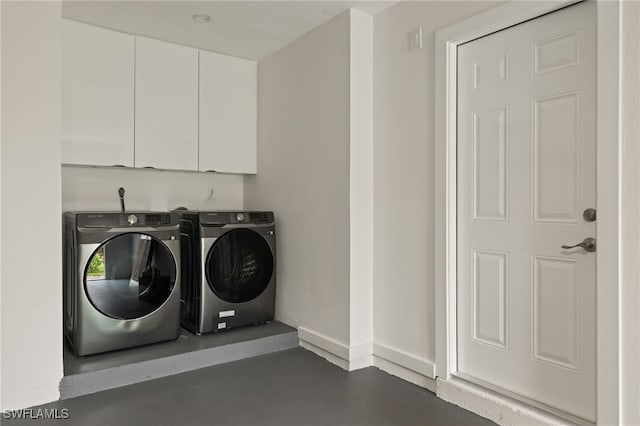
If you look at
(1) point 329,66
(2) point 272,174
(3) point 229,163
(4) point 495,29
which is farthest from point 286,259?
(4) point 495,29

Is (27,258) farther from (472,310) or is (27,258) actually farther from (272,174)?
(472,310)

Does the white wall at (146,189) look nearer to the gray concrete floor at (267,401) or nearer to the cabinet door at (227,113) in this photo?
the cabinet door at (227,113)

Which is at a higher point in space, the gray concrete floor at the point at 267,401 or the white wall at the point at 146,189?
the white wall at the point at 146,189

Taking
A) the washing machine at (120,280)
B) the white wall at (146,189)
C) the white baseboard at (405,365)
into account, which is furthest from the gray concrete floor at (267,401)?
the white wall at (146,189)

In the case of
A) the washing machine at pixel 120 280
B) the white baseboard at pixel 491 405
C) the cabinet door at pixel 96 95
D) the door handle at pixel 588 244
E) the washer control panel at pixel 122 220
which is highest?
the cabinet door at pixel 96 95

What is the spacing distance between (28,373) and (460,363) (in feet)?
7.28

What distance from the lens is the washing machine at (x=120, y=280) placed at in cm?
260

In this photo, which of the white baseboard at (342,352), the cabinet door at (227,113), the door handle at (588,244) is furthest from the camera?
the cabinet door at (227,113)

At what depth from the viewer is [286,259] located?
11.2 feet

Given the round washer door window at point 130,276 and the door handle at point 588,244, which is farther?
the round washer door window at point 130,276

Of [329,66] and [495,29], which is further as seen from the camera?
[329,66]

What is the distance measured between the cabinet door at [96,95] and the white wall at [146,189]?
0.31 m

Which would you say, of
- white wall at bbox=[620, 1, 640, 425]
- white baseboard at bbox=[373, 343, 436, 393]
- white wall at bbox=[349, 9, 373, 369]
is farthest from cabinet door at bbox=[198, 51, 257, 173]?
white wall at bbox=[620, 1, 640, 425]

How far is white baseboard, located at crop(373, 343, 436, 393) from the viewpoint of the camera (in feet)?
8.26
